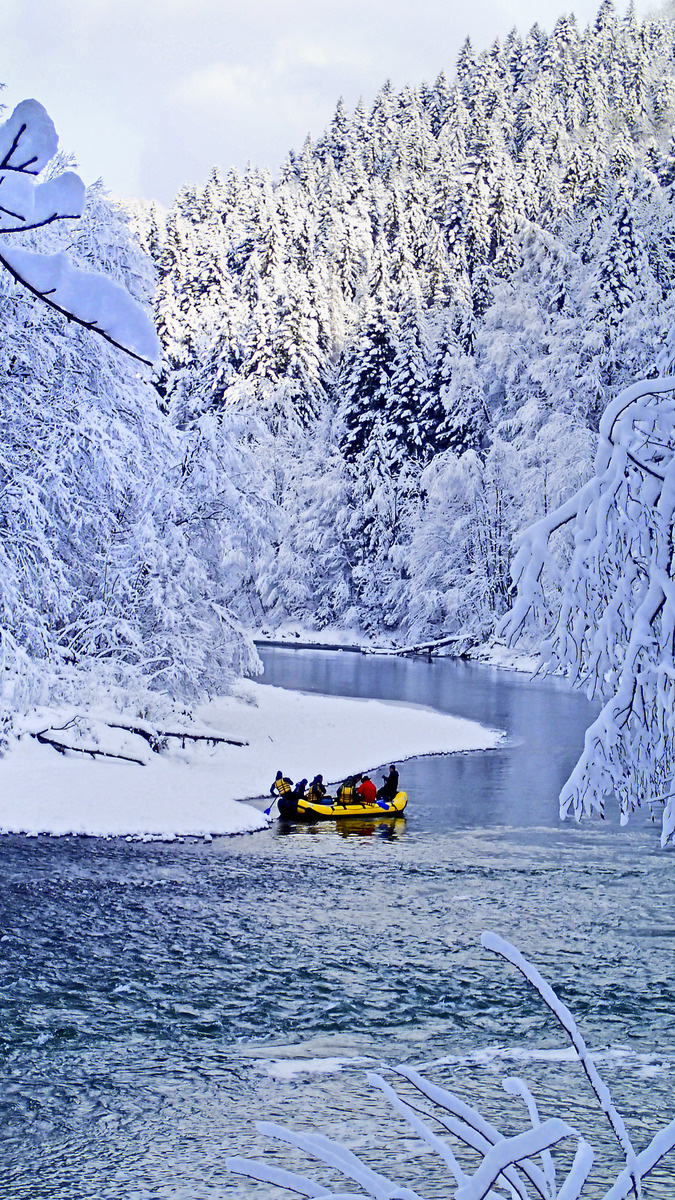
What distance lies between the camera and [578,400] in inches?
1809

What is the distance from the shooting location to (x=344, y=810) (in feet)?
64.3

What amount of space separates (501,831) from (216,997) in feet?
26.6

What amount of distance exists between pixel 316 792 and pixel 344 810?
0.64 metres

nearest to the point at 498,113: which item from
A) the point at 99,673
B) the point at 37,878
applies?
the point at 99,673

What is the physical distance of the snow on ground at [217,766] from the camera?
18.1 m

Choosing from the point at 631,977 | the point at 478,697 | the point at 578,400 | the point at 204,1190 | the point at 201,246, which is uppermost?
the point at 201,246

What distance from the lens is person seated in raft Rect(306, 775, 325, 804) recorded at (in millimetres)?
19562

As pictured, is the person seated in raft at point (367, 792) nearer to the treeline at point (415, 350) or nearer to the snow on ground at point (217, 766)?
the snow on ground at point (217, 766)

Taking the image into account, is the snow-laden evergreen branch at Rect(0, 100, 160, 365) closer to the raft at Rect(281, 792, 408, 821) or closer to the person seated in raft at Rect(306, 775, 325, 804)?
the raft at Rect(281, 792, 408, 821)

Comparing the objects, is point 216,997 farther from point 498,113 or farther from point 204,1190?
point 498,113

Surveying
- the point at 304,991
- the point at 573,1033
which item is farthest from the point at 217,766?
the point at 573,1033

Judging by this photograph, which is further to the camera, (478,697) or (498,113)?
(498,113)

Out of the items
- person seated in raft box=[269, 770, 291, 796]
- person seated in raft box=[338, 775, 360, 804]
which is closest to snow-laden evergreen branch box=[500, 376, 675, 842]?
person seated in raft box=[338, 775, 360, 804]

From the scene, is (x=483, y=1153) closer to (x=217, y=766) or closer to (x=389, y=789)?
(x=389, y=789)
